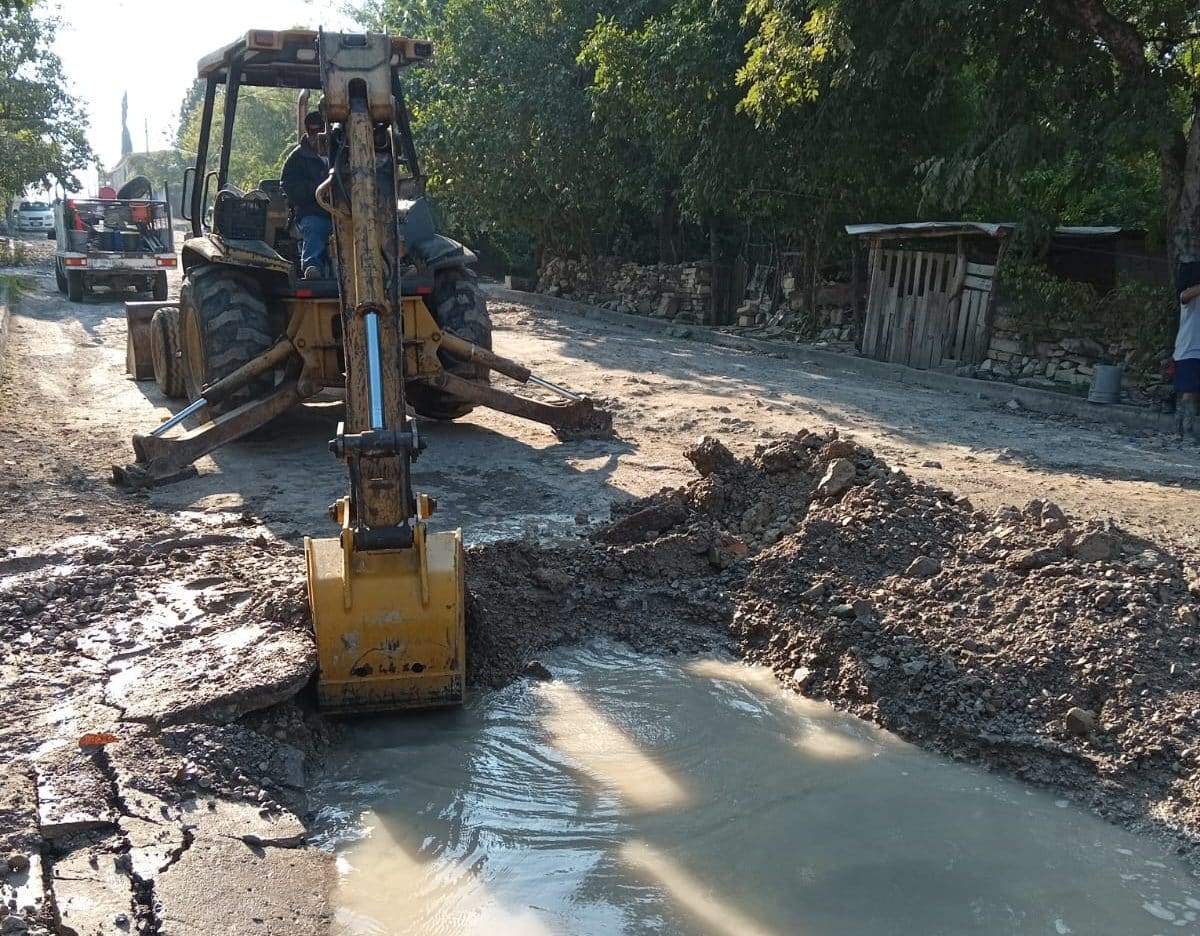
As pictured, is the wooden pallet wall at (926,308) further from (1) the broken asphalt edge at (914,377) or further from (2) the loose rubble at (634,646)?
(2) the loose rubble at (634,646)

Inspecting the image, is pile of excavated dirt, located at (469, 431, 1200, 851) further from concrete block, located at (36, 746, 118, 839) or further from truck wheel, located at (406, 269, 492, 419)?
truck wheel, located at (406, 269, 492, 419)

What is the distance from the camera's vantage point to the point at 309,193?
7.61 m

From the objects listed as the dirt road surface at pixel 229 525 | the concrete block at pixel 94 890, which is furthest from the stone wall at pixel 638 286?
the concrete block at pixel 94 890

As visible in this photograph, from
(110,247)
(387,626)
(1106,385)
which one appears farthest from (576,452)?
(110,247)

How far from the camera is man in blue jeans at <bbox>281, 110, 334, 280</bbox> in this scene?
746 centimetres

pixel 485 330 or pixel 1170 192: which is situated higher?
pixel 1170 192

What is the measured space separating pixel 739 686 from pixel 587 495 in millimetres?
2627

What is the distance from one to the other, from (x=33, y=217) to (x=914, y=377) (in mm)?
44664

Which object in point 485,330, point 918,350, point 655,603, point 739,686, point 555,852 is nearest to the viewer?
point 555,852

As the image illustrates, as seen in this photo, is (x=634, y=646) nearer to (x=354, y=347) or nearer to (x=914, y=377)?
(x=354, y=347)

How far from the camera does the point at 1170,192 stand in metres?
10.8

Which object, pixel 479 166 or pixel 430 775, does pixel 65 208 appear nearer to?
pixel 479 166

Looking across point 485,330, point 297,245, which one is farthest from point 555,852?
point 297,245

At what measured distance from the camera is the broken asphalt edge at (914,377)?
1055 centimetres
